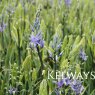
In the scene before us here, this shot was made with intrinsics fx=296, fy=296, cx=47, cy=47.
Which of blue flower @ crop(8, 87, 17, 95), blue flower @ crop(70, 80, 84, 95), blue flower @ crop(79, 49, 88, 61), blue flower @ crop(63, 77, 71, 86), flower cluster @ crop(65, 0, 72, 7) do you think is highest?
flower cluster @ crop(65, 0, 72, 7)

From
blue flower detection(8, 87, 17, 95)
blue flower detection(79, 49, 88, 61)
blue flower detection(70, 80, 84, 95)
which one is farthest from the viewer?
blue flower detection(79, 49, 88, 61)

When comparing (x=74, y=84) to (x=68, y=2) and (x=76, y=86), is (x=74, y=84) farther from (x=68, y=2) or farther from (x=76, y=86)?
(x=68, y=2)

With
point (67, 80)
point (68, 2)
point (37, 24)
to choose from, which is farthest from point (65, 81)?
point (68, 2)

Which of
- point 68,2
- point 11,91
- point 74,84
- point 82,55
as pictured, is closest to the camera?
point 74,84

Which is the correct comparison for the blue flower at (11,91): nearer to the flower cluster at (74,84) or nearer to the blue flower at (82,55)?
the flower cluster at (74,84)

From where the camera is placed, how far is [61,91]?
1.36m

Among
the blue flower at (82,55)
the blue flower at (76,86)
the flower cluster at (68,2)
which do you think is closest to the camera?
the blue flower at (76,86)

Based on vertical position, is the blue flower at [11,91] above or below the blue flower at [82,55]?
below

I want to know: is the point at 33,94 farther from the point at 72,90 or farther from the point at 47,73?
the point at 72,90

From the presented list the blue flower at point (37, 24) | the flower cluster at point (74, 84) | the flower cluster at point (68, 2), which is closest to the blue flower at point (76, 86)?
the flower cluster at point (74, 84)

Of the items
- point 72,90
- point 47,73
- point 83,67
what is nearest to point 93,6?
point 83,67

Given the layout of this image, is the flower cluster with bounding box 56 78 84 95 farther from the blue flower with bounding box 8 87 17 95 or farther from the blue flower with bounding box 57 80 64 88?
the blue flower with bounding box 8 87 17 95

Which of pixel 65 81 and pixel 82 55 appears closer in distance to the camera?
pixel 65 81

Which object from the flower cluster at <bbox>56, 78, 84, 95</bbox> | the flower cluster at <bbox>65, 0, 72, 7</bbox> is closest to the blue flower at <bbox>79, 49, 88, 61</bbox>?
the flower cluster at <bbox>56, 78, 84, 95</bbox>
